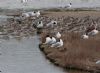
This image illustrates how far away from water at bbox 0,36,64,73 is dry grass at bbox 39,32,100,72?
1.65 ft

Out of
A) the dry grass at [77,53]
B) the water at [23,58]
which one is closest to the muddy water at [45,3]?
the water at [23,58]

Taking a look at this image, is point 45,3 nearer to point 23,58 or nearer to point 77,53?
point 23,58

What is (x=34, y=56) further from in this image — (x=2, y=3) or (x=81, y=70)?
(x=2, y=3)

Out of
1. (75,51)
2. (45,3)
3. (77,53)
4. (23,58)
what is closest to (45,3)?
(45,3)

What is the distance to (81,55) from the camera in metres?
26.2

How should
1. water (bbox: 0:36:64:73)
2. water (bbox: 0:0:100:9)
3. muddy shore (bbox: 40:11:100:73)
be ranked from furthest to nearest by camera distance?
water (bbox: 0:0:100:9) → water (bbox: 0:36:64:73) → muddy shore (bbox: 40:11:100:73)

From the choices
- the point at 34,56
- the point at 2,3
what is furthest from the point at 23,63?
the point at 2,3

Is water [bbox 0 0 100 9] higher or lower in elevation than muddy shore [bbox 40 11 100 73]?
lower

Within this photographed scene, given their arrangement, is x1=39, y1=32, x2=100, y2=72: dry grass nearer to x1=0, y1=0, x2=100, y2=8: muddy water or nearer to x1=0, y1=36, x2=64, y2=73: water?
x1=0, y1=36, x2=64, y2=73: water

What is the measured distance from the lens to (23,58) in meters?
28.3

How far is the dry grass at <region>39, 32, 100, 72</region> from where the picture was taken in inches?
971

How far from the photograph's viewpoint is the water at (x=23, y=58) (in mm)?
25406

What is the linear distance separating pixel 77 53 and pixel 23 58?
11.7ft

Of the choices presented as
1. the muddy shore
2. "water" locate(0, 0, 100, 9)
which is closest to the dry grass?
the muddy shore
